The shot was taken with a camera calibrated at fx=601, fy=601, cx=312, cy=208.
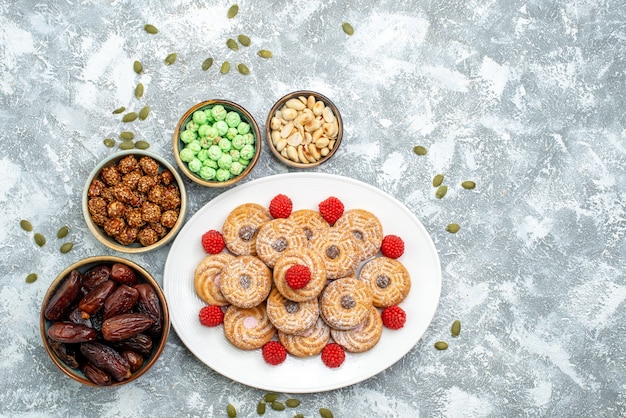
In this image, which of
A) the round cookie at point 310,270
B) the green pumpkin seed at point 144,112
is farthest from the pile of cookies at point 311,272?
the green pumpkin seed at point 144,112

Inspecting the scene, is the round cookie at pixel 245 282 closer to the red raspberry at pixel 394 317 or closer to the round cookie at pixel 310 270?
the round cookie at pixel 310 270

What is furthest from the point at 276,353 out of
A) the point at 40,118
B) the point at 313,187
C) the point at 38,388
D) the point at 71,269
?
the point at 40,118

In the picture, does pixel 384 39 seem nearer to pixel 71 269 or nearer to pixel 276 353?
pixel 276 353

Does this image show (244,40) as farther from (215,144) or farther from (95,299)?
(95,299)

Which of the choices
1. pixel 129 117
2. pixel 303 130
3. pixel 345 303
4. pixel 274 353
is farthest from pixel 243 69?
pixel 274 353

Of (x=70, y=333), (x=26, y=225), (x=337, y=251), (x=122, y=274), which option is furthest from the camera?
(x=26, y=225)
